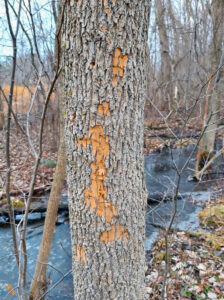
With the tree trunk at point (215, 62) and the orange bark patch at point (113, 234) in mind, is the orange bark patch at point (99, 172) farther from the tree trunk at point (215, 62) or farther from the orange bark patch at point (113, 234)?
the tree trunk at point (215, 62)

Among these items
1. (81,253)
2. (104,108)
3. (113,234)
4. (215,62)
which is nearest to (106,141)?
(104,108)

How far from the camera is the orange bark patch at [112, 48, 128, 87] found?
1077 millimetres

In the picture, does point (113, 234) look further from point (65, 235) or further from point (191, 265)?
point (65, 235)

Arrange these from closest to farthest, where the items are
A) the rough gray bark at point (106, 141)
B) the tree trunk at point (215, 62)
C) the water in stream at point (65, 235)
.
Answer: the rough gray bark at point (106, 141) < the water in stream at point (65, 235) < the tree trunk at point (215, 62)

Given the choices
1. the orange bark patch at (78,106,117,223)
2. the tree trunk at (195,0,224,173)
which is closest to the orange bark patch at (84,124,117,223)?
the orange bark patch at (78,106,117,223)

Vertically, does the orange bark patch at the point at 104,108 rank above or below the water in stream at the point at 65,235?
above

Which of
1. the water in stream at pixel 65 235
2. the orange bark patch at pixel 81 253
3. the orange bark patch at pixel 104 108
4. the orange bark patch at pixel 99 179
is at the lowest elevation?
the water in stream at pixel 65 235

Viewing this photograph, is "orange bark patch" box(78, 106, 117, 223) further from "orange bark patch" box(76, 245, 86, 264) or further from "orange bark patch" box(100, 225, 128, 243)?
"orange bark patch" box(76, 245, 86, 264)

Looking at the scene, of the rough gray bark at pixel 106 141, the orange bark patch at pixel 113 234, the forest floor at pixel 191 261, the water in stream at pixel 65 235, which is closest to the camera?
the rough gray bark at pixel 106 141

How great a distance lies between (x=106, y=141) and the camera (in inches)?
45.5

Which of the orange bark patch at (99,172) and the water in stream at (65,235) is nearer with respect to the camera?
the orange bark patch at (99,172)

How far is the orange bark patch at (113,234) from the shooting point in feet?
4.04

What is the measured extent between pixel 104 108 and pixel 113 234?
2.25 feet

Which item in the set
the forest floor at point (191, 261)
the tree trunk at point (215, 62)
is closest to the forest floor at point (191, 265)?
the forest floor at point (191, 261)
